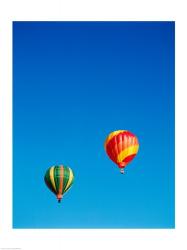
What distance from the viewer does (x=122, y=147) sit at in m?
18.1

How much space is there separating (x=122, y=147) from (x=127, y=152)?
38cm

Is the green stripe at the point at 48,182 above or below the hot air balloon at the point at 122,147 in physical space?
below

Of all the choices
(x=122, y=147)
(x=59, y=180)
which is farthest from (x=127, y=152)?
(x=59, y=180)

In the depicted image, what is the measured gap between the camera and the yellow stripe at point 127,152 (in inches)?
699

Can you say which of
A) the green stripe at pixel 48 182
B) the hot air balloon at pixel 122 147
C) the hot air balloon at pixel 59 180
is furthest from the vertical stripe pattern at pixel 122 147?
the green stripe at pixel 48 182

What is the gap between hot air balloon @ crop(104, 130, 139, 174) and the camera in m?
17.8

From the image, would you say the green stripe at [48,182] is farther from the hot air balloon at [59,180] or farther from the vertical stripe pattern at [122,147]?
the vertical stripe pattern at [122,147]

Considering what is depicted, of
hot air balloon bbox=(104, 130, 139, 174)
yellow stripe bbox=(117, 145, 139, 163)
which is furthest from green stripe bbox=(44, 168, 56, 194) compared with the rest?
yellow stripe bbox=(117, 145, 139, 163)

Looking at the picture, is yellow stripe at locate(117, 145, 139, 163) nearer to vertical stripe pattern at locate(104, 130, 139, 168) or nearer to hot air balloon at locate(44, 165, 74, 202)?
vertical stripe pattern at locate(104, 130, 139, 168)

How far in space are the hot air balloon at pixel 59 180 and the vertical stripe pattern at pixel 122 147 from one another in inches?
59.8

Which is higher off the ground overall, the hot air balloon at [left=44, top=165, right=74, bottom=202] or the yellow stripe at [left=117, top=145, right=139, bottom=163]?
the yellow stripe at [left=117, top=145, right=139, bottom=163]
